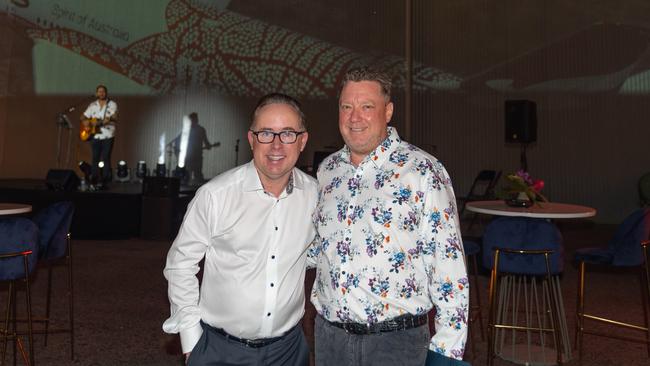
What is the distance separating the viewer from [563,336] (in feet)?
10.2

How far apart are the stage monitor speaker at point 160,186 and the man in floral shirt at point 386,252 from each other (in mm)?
5940

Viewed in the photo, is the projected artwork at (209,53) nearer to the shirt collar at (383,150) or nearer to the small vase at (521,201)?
the small vase at (521,201)

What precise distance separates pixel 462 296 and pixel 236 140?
1045cm

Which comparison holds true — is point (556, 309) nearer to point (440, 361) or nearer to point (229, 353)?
point (440, 361)

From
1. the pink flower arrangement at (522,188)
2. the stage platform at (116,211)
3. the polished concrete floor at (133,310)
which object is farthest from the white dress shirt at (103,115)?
the pink flower arrangement at (522,188)

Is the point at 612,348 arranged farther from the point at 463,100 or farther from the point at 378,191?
the point at 463,100

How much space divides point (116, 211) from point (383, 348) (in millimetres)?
6542

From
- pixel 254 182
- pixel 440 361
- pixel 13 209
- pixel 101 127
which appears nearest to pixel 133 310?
pixel 13 209

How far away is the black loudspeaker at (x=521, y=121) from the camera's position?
22.5 ft

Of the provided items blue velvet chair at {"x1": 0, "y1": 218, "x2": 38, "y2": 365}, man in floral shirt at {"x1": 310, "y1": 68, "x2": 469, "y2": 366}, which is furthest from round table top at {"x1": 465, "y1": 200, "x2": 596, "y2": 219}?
blue velvet chair at {"x1": 0, "y1": 218, "x2": 38, "y2": 365}

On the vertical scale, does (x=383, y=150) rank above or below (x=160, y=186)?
above

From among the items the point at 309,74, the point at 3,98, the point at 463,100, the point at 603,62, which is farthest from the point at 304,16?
the point at 3,98

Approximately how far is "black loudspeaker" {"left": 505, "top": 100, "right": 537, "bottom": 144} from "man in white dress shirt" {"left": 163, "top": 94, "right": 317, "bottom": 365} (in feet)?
19.7

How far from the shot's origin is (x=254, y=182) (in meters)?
1.49
